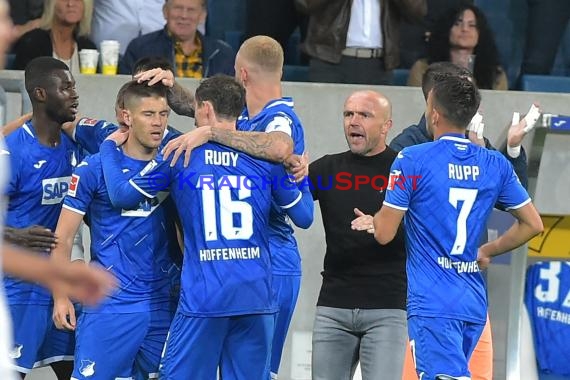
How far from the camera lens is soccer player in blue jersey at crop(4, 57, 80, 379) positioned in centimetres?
683

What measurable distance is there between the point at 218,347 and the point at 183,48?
3.35 metres

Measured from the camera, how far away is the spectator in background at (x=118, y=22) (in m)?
9.38

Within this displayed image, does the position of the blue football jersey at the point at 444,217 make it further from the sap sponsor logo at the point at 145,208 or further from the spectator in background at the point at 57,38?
the spectator in background at the point at 57,38

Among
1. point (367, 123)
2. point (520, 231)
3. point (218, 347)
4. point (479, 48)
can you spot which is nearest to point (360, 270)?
point (367, 123)

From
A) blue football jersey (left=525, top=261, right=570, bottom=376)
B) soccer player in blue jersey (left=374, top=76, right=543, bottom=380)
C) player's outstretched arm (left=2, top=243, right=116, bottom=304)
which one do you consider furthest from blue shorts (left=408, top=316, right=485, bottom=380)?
player's outstretched arm (left=2, top=243, right=116, bottom=304)

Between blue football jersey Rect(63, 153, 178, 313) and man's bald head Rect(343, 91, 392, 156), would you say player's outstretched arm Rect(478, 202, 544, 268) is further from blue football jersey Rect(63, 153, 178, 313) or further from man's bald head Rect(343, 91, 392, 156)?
blue football jersey Rect(63, 153, 178, 313)

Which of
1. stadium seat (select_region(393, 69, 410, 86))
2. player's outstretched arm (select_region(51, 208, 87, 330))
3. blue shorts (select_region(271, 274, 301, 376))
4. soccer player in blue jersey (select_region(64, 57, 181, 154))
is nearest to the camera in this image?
player's outstretched arm (select_region(51, 208, 87, 330))

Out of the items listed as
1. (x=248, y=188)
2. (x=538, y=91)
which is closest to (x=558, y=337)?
(x=538, y=91)

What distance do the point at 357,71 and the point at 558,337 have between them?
2.32 metres

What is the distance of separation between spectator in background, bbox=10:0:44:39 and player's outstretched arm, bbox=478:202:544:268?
4192 millimetres

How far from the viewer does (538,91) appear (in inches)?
374

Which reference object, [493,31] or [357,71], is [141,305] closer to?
[357,71]

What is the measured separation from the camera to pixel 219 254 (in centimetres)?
616

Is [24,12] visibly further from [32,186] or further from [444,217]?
[444,217]
